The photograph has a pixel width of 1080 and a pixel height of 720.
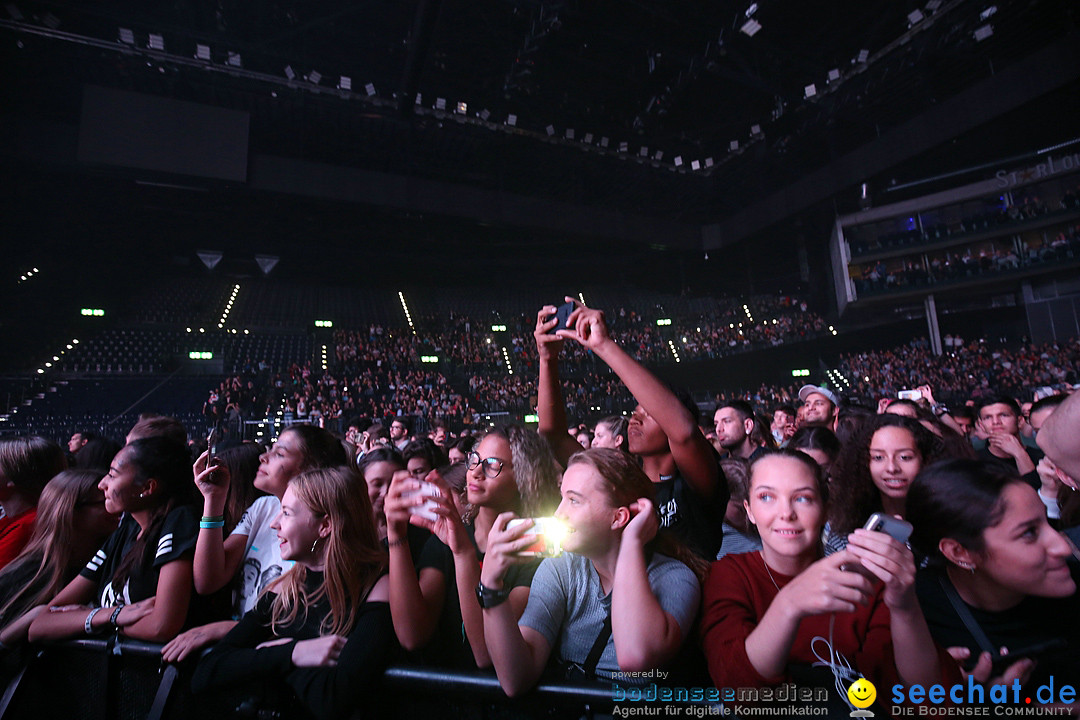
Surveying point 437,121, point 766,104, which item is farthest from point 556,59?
point 766,104

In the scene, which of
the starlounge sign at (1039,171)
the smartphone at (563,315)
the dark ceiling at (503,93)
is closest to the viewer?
the smartphone at (563,315)

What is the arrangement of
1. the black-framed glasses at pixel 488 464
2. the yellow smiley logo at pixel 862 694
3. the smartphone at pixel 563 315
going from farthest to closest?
the black-framed glasses at pixel 488 464, the smartphone at pixel 563 315, the yellow smiley logo at pixel 862 694

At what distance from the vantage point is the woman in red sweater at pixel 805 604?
3.64ft

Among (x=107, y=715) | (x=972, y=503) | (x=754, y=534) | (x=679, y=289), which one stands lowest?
(x=107, y=715)

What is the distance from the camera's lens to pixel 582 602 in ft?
5.44

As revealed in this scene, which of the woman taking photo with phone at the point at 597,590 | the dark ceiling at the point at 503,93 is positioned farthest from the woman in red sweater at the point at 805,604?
the dark ceiling at the point at 503,93

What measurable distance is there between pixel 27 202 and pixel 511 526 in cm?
2246

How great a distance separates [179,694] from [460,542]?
1.36 metres

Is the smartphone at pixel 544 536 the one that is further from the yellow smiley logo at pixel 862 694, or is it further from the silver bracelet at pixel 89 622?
the silver bracelet at pixel 89 622

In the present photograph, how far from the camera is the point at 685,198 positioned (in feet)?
72.9

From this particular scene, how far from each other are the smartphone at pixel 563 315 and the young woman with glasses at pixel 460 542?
660 millimetres

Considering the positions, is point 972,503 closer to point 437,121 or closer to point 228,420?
point 228,420

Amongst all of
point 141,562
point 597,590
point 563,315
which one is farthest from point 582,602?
point 141,562

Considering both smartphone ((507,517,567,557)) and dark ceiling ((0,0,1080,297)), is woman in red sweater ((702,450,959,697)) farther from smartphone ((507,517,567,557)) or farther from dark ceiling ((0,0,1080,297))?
dark ceiling ((0,0,1080,297))
